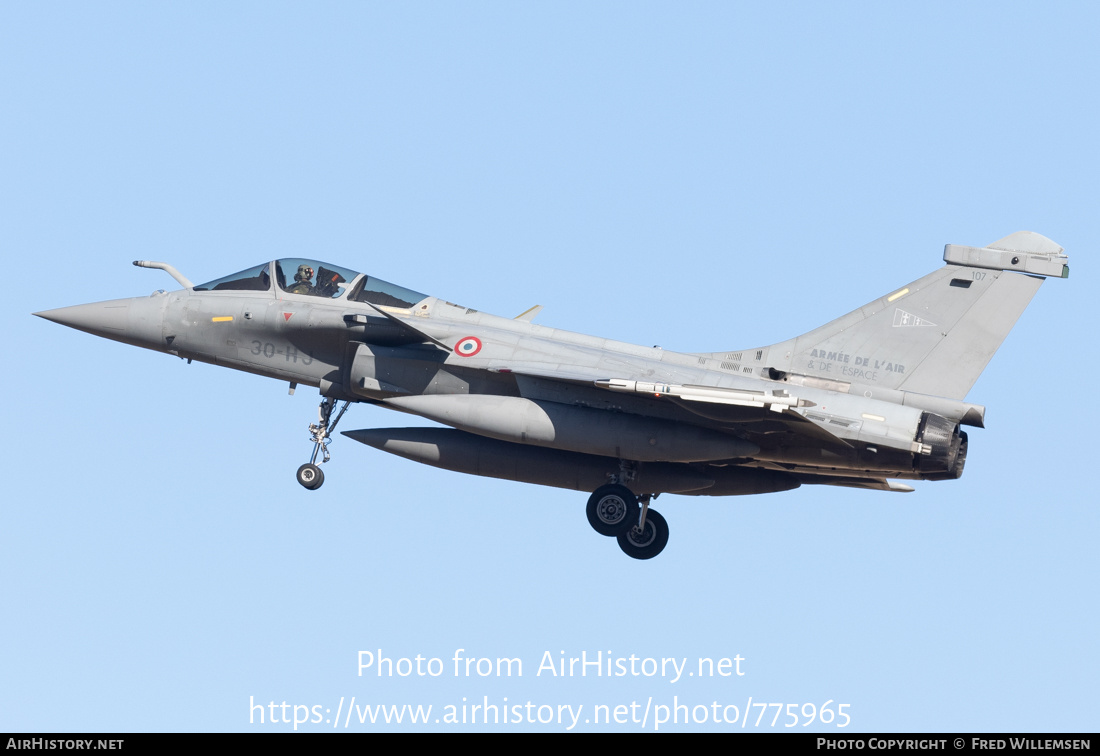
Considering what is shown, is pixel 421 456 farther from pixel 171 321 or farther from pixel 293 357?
pixel 171 321

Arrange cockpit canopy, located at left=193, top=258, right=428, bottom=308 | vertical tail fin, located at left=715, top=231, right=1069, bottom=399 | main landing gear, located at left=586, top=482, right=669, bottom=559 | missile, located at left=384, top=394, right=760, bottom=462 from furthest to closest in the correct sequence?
1. cockpit canopy, located at left=193, top=258, right=428, bottom=308
2. main landing gear, located at left=586, top=482, right=669, bottom=559
3. vertical tail fin, located at left=715, top=231, right=1069, bottom=399
4. missile, located at left=384, top=394, right=760, bottom=462

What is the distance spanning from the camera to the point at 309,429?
19984 mm

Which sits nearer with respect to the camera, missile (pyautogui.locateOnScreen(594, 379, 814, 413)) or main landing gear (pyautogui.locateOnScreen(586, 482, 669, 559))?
missile (pyautogui.locateOnScreen(594, 379, 814, 413))

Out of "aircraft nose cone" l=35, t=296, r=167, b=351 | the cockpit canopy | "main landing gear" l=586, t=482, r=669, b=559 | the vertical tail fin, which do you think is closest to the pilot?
the cockpit canopy

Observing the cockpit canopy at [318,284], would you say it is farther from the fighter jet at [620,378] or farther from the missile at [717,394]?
the missile at [717,394]

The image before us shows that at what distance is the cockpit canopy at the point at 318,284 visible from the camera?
2022 cm

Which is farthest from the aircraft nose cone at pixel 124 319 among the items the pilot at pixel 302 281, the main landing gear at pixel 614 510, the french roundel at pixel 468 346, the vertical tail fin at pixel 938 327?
the vertical tail fin at pixel 938 327

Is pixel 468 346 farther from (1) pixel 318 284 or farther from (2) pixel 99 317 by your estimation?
(2) pixel 99 317

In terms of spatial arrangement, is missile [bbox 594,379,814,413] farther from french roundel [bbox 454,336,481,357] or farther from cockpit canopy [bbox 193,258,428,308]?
cockpit canopy [bbox 193,258,428,308]

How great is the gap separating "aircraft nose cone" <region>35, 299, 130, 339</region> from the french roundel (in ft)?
17.1

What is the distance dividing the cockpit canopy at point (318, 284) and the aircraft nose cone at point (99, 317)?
1181 millimetres

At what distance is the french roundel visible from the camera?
19.1 meters

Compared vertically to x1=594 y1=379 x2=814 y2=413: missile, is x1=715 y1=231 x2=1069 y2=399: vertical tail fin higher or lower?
higher

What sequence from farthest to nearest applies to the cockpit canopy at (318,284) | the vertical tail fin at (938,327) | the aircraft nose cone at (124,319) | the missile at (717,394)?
the aircraft nose cone at (124,319) < the cockpit canopy at (318,284) < the vertical tail fin at (938,327) < the missile at (717,394)
